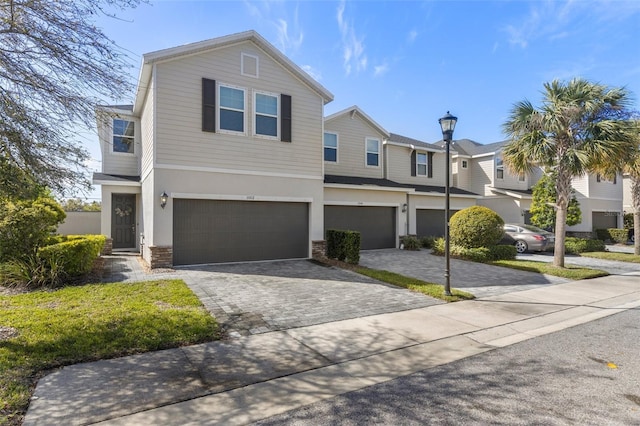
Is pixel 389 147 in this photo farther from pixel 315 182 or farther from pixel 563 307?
pixel 563 307

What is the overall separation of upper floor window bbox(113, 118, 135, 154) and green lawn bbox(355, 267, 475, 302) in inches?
453

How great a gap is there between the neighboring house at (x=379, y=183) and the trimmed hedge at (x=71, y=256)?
8941 mm

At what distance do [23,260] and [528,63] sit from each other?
1731 cm

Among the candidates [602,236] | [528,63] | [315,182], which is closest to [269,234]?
[315,182]

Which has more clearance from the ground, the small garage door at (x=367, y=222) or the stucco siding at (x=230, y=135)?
the stucco siding at (x=230, y=135)

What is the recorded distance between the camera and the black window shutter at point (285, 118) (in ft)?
39.5

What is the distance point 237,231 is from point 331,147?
7913mm

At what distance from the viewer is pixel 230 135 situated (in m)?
11.2

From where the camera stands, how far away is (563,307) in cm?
743

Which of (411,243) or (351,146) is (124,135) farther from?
(411,243)

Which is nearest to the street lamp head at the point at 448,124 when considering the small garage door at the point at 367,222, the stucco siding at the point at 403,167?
the small garage door at the point at 367,222

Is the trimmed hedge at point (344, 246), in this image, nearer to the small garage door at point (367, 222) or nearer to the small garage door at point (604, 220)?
the small garage door at point (367, 222)

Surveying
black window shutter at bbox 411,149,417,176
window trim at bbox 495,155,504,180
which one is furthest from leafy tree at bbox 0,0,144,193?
window trim at bbox 495,155,504,180

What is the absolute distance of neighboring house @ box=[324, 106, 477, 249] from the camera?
1559cm
